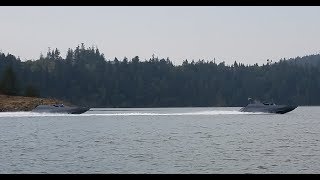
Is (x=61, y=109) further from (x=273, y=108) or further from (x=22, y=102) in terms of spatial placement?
(x=273, y=108)

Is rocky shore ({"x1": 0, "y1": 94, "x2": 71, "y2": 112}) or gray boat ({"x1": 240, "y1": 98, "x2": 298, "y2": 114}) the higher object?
rocky shore ({"x1": 0, "y1": 94, "x2": 71, "y2": 112})

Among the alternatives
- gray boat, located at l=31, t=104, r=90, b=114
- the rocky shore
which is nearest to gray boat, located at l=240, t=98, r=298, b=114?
gray boat, located at l=31, t=104, r=90, b=114

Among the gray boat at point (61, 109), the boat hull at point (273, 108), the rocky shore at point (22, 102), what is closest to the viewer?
the boat hull at point (273, 108)

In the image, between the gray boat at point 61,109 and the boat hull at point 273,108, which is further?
the gray boat at point 61,109

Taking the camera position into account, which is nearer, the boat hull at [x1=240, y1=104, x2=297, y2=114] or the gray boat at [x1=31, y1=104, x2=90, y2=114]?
the boat hull at [x1=240, y1=104, x2=297, y2=114]

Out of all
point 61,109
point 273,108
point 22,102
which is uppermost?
point 22,102

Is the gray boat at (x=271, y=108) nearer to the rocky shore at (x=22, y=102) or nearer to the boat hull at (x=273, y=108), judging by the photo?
the boat hull at (x=273, y=108)

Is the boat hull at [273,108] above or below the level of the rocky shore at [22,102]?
below

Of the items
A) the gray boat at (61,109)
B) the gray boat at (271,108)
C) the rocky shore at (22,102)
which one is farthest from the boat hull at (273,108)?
the rocky shore at (22,102)

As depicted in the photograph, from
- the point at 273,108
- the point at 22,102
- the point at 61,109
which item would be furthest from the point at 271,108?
the point at 22,102

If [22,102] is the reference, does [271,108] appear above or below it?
below

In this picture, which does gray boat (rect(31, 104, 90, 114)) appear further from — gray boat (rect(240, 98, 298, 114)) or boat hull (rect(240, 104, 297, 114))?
gray boat (rect(240, 98, 298, 114))

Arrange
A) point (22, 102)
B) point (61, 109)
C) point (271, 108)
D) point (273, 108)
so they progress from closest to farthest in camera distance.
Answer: point (271, 108) < point (273, 108) < point (61, 109) < point (22, 102)
